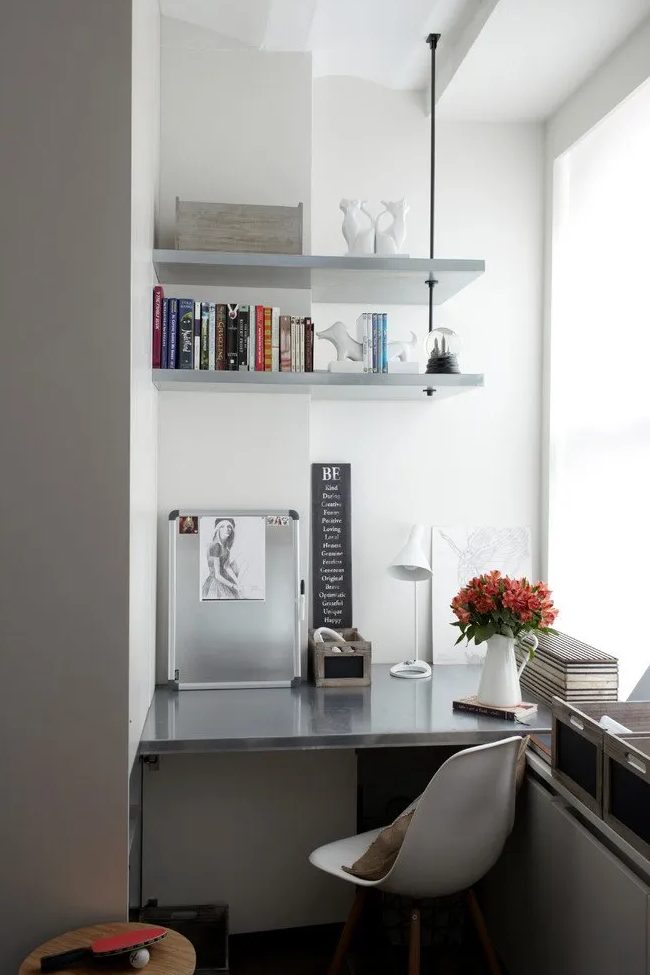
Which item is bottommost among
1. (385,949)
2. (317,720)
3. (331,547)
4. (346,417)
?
Result: (385,949)

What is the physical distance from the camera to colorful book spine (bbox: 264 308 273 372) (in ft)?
8.61

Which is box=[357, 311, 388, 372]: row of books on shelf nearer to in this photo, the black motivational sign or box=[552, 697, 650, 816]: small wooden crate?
the black motivational sign

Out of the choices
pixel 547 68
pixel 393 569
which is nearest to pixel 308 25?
pixel 547 68

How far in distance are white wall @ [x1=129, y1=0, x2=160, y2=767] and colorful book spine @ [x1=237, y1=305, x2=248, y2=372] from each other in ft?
0.87

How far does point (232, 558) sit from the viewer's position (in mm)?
2797

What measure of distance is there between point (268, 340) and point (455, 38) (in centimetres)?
112

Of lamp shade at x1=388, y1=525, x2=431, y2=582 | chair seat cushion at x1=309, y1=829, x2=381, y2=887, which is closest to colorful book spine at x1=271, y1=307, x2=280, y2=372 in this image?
lamp shade at x1=388, y1=525, x2=431, y2=582

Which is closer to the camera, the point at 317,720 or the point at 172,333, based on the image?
the point at 317,720

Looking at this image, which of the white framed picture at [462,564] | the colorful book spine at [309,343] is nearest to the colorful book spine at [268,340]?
the colorful book spine at [309,343]

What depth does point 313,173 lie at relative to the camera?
3.00 meters

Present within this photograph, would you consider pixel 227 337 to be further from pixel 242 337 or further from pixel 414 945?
pixel 414 945

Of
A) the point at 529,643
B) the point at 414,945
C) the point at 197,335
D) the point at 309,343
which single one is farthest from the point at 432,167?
the point at 414,945

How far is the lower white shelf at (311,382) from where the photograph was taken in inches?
99.2

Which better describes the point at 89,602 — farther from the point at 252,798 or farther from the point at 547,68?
the point at 547,68
